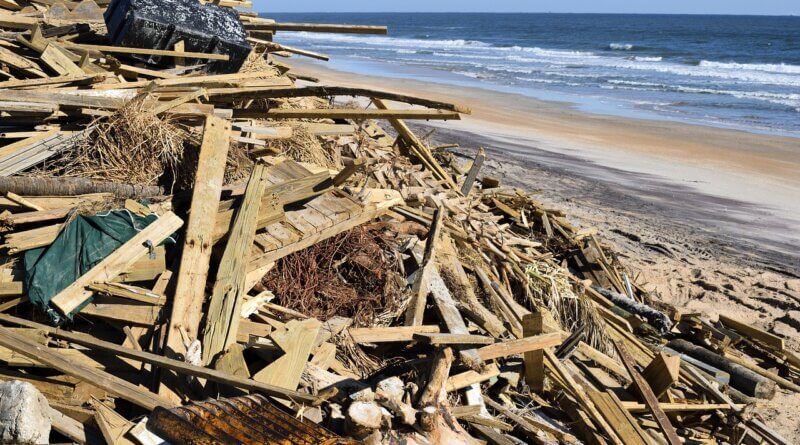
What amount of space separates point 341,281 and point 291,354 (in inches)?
54.3

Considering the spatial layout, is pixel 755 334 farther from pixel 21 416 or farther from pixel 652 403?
pixel 21 416

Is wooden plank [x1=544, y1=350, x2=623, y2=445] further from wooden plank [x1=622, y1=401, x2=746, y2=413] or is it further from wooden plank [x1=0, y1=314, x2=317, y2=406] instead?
wooden plank [x1=0, y1=314, x2=317, y2=406]

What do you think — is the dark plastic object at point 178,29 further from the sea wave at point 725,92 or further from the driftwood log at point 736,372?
the sea wave at point 725,92

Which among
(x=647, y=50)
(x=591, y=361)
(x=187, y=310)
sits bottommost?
(x=591, y=361)

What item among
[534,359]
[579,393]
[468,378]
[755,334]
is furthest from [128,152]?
[755,334]

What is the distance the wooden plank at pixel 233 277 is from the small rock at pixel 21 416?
1.11 m

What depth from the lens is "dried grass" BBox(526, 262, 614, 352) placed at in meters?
6.88

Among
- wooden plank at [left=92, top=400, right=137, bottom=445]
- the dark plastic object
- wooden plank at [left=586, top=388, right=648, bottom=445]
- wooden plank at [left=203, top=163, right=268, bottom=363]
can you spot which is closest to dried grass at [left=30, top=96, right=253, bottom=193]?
wooden plank at [left=203, top=163, right=268, bottom=363]

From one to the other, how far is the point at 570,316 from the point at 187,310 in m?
3.95

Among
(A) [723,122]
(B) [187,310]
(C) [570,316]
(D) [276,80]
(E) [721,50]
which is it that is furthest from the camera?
(E) [721,50]

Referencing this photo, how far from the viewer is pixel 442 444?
4.34 meters

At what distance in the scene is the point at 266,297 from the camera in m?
5.43

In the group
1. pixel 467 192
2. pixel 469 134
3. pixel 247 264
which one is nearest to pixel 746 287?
pixel 467 192

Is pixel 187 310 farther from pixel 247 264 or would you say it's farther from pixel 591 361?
pixel 591 361
